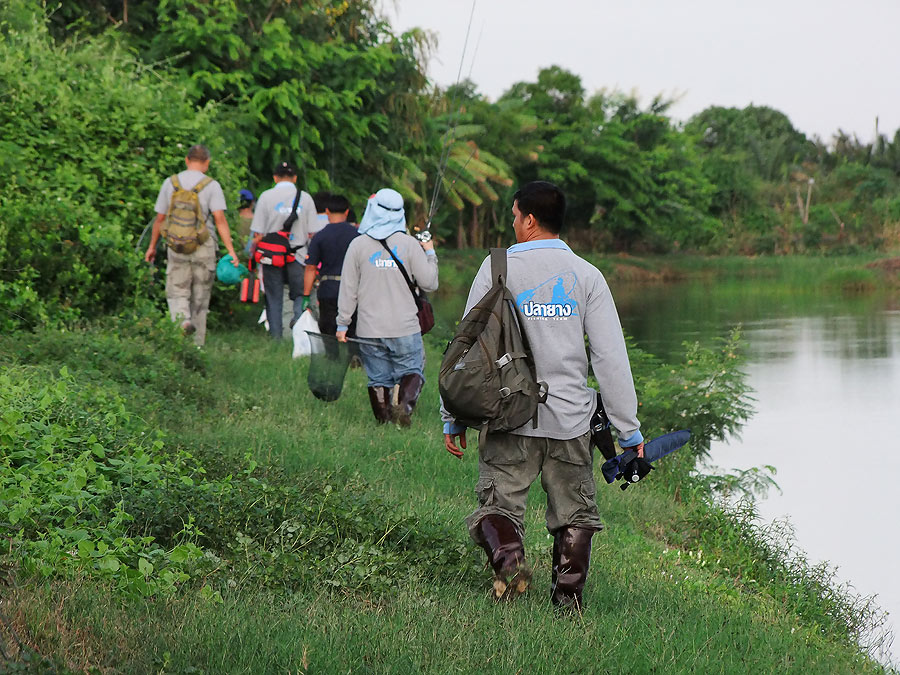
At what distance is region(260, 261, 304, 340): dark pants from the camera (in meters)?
14.1

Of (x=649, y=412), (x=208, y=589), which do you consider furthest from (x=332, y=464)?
(x=649, y=412)

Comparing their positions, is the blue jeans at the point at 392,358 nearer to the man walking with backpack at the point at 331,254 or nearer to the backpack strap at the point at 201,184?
the man walking with backpack at the point at 331,254

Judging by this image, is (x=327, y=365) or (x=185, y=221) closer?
(x=327, y=365)

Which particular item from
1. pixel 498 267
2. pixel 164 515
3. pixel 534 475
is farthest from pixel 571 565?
pixel 164 515

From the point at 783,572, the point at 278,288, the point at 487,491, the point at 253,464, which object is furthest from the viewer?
the point at 278,288

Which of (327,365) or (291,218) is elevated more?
(291,218)

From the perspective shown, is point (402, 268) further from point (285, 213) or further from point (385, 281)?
point (285, 213)

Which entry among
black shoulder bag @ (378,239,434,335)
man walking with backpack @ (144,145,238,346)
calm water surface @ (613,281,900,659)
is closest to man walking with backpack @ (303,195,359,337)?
man walking with backpack @ (144,145,238,346)

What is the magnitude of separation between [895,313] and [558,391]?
92.4 ft

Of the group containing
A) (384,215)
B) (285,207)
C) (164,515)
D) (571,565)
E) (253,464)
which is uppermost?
(285,207)

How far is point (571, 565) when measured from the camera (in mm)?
5285

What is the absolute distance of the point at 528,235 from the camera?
17.8ft

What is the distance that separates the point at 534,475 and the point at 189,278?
26.7 feet

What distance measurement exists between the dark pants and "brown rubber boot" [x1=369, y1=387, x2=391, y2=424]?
4.41 meters
